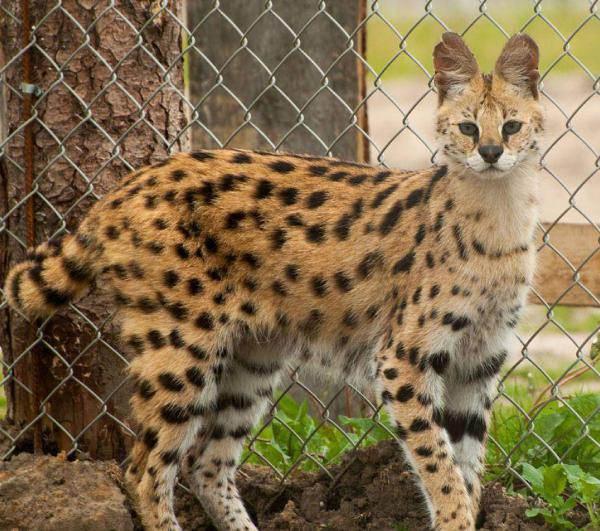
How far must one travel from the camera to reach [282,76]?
6641mm

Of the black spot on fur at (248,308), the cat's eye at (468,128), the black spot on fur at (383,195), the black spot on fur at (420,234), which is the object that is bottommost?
the black spot on fur at (248,308)

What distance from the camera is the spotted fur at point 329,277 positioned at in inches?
202

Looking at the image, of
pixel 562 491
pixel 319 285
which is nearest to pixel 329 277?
pixel 319 285

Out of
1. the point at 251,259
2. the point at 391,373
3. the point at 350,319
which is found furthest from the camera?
the point at 350,319

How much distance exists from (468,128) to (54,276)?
1837mm

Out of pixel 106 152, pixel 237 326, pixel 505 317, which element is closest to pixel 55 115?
pixel 106 152

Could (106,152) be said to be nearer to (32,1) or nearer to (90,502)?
(32,1)

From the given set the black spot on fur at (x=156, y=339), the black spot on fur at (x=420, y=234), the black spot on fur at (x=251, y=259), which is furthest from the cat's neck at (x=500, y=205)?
the black spot on fur at (x=156, y=339)

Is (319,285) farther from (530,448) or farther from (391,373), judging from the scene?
(530,448)

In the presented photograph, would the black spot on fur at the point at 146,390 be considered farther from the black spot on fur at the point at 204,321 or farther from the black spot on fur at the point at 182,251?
the black spot on fur at the point at 182,251

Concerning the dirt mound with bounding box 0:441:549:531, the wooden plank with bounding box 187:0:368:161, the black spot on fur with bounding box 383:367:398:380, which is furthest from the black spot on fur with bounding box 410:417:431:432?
the wooden plank with bounding box 187:0:368:161

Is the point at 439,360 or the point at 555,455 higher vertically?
the point at 439,360

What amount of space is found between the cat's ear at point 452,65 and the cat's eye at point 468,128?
0.16m

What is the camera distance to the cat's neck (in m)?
5.17
